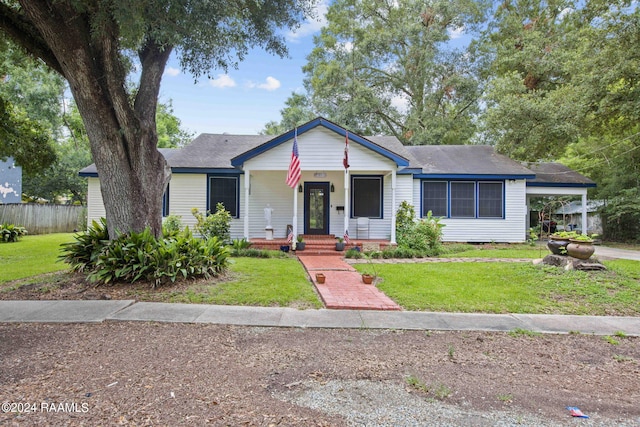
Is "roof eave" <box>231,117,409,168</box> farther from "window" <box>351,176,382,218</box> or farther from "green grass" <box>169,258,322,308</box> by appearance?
"green grass" <box>169,258,322,308</box>

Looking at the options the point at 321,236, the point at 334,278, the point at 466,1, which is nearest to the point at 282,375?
the point at 334,278

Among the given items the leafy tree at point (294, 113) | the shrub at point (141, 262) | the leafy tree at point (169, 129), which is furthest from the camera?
the leafy tree at point (169, 129)

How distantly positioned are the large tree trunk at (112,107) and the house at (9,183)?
16.1 meters

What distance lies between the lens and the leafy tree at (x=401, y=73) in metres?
22.8

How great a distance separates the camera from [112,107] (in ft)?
21.7

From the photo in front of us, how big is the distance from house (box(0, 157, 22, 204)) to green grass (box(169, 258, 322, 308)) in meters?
17.2

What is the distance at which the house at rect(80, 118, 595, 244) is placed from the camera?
1230 centimetres

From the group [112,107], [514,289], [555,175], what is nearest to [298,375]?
Answer: [514,289]

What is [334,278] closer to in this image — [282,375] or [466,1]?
[282,375]

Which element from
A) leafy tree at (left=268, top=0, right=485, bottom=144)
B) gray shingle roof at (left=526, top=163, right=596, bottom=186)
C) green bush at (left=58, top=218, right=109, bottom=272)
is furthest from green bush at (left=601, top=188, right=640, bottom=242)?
green bush at (left=58, top=218, right=109, bottom=272)

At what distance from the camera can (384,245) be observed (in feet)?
40.2

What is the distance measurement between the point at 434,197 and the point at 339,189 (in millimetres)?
4054

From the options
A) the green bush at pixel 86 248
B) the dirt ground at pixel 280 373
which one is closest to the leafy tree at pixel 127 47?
the green bush at pixel 86 248

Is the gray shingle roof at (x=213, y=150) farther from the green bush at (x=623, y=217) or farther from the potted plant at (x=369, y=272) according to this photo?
the green bush at (x=623, y=217)
